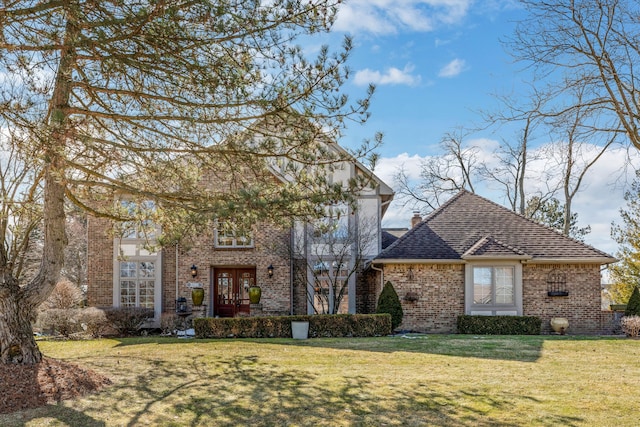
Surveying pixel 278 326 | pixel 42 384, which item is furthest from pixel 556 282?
pixel 42 384

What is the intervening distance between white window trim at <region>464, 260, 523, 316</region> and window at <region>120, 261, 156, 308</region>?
10.3 meters

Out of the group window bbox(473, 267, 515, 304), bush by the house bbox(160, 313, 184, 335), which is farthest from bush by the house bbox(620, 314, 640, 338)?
bush by the house bbox(160, 313, 184, 335)

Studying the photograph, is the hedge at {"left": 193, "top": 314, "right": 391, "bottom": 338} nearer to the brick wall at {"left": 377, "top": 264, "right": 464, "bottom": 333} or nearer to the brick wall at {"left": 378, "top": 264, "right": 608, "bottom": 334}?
the brick wall at {"left": 377, "top": 264, "right": 464, "bottom": 333}

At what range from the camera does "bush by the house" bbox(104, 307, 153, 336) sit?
16469 mm

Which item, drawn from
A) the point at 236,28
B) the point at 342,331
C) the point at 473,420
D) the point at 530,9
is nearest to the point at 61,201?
the point at 236,28

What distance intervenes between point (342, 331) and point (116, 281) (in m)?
8.16

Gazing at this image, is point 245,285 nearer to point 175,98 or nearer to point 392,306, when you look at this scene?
point 392,306

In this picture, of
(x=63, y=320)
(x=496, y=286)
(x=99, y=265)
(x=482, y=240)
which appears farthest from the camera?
(x=99, y=265)

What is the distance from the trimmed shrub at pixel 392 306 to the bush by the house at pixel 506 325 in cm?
219

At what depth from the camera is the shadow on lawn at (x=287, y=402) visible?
21.3 ft

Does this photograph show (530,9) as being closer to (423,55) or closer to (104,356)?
(423,55)

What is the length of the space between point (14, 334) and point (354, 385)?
533cm

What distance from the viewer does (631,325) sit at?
15.5 meters

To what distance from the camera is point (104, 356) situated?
1144 cm
